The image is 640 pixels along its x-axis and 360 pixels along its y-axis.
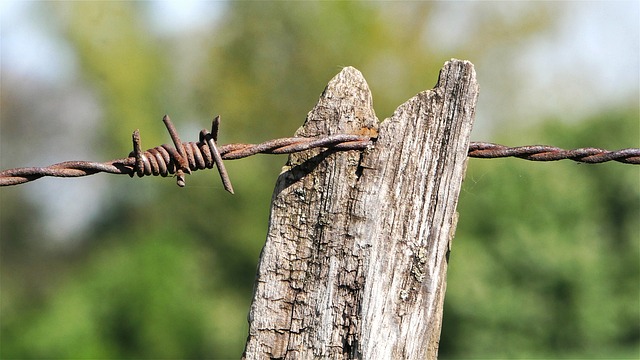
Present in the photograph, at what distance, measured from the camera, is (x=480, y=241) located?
10.7 m

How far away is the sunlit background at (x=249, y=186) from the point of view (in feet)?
33.7

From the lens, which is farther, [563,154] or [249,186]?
[249,186]

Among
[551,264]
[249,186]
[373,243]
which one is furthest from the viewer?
[249,186]

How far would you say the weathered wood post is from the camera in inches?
70.3

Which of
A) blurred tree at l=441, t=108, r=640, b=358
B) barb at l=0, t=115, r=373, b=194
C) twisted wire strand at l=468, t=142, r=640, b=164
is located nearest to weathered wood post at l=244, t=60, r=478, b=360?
barb at l=0, t=115, r=373, b=194

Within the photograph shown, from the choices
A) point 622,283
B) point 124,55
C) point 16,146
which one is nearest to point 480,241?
point 622,283

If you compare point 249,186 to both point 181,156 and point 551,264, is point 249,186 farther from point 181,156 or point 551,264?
point 181,156

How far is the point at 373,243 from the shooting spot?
1.79m

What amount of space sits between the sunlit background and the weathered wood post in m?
1.68

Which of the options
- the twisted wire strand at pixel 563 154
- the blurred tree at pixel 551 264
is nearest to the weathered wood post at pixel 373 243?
the twisted wire strand at pixel 563 154

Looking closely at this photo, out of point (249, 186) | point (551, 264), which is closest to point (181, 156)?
point (551, 264)

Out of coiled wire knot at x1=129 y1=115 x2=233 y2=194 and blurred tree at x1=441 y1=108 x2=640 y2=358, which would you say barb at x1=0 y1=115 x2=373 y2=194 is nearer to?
coiled wire knot at x1=129 y1=115 x2=233 y2=194

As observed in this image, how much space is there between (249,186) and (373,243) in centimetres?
1373

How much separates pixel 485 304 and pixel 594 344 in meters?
1.63
